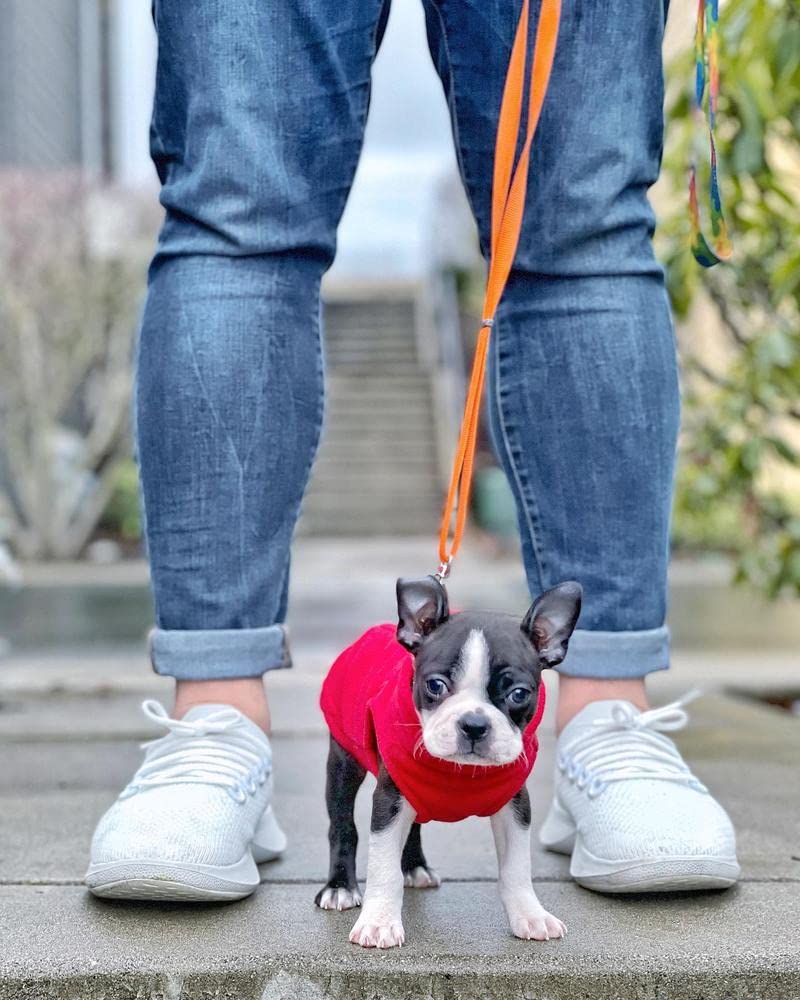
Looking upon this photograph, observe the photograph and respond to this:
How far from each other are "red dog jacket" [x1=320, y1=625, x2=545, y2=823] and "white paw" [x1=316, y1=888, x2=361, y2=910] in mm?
143

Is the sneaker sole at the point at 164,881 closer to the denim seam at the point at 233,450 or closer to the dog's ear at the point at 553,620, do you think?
the denim seam at the point at 233,450

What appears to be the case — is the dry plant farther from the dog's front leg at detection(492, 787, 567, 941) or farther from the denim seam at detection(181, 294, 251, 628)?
the dog's front leg at detection(492, 787, 567, 941)

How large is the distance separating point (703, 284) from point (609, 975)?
2336 millimetres

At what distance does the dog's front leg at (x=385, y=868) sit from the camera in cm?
113

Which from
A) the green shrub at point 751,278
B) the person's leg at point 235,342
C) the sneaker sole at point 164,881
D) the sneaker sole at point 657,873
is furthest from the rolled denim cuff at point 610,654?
the green shrub at point 751,278

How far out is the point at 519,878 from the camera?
45.7 inches

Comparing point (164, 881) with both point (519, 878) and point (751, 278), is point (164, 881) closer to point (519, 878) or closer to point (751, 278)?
point (519, 878)

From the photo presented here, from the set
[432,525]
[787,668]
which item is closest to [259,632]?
[787,668]

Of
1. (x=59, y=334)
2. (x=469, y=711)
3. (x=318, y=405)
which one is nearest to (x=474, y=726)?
(x=469, y=711)

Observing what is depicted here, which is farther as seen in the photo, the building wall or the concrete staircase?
the building wall

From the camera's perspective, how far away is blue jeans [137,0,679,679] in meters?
1.40

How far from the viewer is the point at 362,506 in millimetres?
10359

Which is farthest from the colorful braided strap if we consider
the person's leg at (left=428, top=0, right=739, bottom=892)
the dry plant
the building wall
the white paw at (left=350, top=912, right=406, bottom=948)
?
the building wall

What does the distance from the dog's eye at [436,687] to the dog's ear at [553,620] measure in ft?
0.33
